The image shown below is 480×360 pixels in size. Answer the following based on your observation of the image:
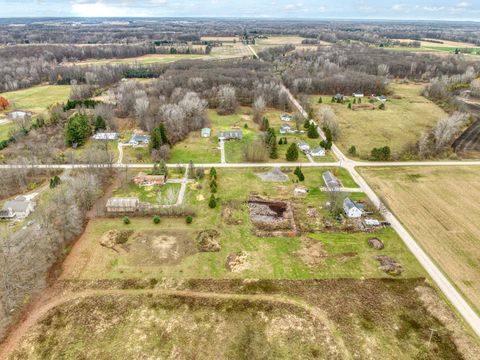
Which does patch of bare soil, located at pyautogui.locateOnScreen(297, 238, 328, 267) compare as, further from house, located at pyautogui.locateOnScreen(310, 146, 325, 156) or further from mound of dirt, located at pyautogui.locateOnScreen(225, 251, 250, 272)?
house, located at pyautogui.locateOnScreen(310, 146, 325, 156)

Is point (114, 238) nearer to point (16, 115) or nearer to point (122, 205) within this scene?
point (122, 205)

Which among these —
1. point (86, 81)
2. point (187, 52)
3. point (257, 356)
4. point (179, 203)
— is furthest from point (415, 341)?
point (187, 52)

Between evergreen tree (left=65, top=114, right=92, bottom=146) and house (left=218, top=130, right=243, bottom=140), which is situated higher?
evergreen tree (left=65, top=114, right=92, bottom=146)

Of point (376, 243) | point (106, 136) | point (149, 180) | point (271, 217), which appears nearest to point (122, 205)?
point (149, 180)

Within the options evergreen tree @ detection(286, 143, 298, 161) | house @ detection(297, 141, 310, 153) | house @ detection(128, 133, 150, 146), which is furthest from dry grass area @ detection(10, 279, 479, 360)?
house @ detection(128, 133, 150, 146)

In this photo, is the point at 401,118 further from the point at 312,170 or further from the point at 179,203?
the point at 179,203
